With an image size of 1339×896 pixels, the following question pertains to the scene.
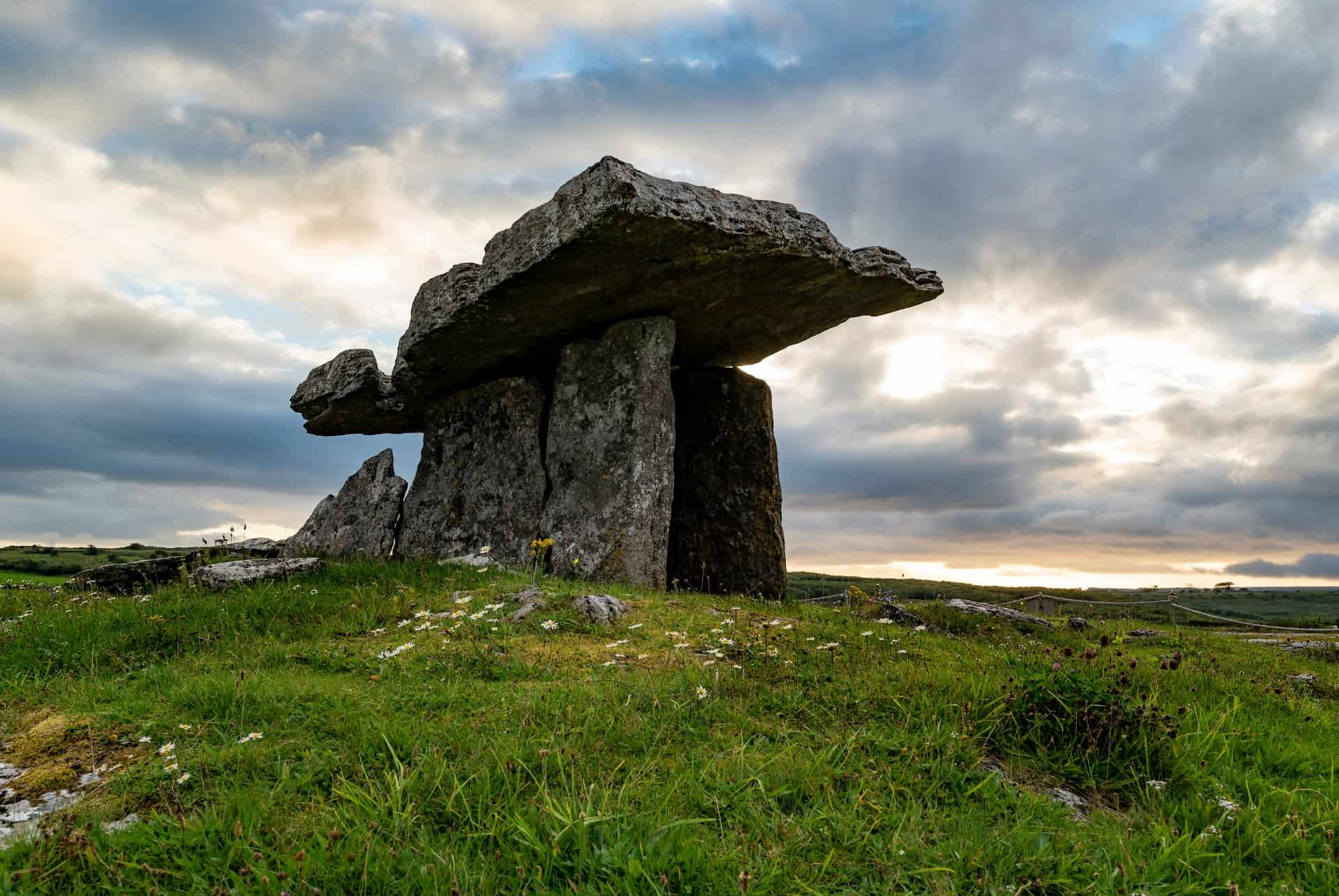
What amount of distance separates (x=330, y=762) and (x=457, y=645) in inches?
96.2

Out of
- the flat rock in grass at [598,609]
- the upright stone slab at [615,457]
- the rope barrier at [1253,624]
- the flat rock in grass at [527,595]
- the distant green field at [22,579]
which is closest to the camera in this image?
the flat rock in grass at [598,609]

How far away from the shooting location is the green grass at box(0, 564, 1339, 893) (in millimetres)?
3643

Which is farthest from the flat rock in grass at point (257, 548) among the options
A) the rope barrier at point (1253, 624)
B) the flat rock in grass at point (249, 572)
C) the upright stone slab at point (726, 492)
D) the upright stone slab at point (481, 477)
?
the rope barrier at point (1253, 624)

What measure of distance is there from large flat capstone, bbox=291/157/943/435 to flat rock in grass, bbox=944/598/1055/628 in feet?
16.9

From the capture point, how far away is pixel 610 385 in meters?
13.8

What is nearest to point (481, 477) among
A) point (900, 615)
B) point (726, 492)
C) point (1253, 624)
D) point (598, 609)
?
point (726, 492)

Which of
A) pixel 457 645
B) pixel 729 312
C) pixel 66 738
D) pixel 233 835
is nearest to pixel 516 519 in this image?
pixel 729 312

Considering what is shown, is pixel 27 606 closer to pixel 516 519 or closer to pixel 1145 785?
pixel 516 519

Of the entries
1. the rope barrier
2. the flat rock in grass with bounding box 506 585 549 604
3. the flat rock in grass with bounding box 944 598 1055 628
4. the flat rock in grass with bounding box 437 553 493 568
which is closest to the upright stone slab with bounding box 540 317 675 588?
the flat rock in grass with bounding box 437 553 493 568

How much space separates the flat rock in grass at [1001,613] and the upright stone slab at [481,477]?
7.00 metres

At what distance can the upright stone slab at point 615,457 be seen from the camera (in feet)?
42.4

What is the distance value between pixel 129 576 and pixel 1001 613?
43.1 feet

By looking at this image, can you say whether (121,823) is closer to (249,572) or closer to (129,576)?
(249,572)

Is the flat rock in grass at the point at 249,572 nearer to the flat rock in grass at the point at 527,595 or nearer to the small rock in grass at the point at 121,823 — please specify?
the flat rock in grass at the point at 527,595
